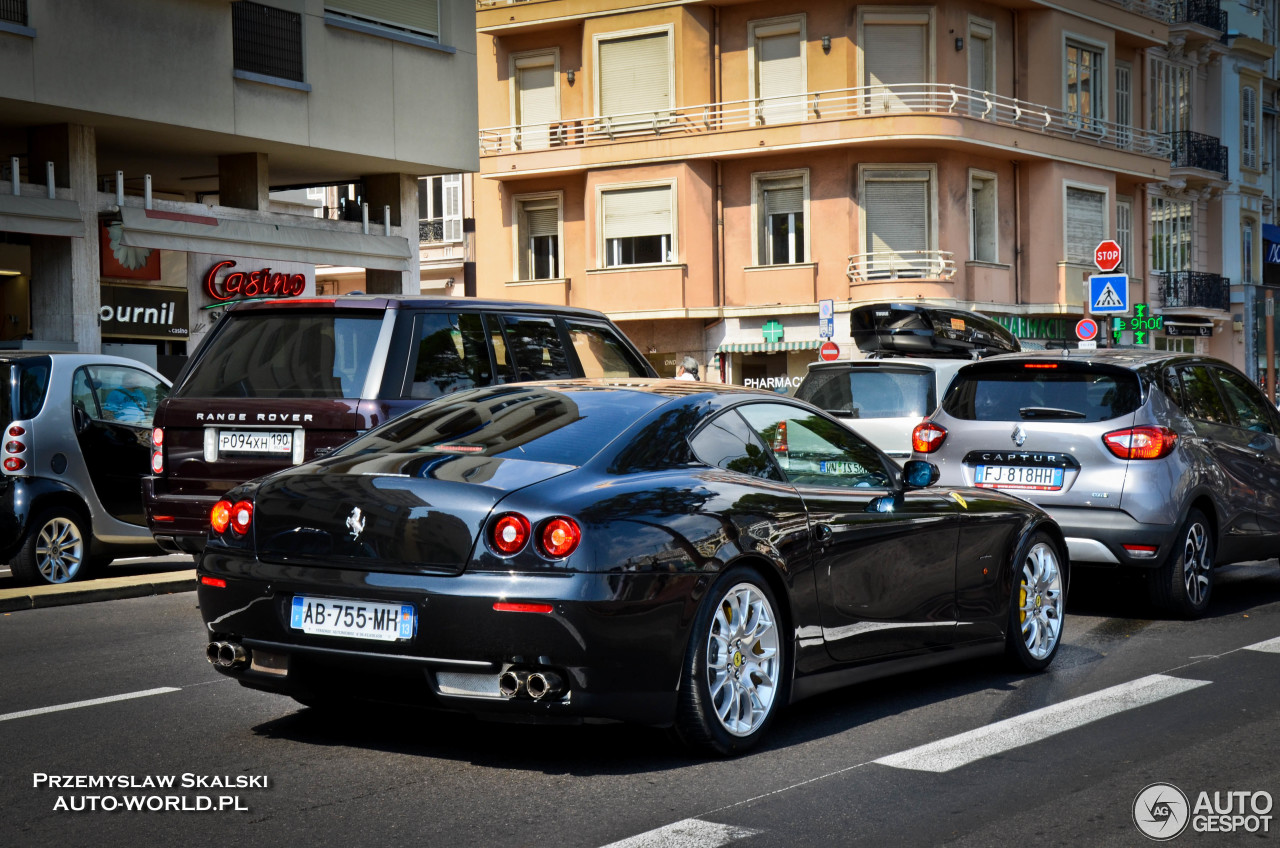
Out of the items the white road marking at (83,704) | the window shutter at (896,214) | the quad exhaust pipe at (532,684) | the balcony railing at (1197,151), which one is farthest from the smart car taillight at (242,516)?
the balcony railing at (1197,151)

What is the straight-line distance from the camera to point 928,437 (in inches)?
399

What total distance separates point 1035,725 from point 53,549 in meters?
7.99

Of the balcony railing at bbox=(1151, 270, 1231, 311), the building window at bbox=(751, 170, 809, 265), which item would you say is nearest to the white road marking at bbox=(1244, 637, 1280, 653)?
the building window at bbox=(751, 170, 809, 265)

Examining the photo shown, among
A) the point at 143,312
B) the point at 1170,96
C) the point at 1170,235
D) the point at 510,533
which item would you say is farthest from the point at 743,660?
the point at 1170,96

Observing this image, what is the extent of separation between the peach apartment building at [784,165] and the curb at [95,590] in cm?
2513

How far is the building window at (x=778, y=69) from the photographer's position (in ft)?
119

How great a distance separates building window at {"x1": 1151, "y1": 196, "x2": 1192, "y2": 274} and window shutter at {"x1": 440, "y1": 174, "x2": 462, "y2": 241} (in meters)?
19.4

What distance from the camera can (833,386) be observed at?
13.1m

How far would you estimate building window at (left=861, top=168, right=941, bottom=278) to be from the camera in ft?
116

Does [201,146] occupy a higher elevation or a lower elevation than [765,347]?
higher

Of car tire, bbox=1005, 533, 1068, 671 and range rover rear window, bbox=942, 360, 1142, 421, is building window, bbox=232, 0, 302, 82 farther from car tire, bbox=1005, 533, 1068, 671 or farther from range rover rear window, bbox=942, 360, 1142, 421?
car tire, bbox=1005, 533, 1068, 671

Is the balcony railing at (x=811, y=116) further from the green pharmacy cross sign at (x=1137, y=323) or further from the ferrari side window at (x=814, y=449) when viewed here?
the ferrari side window at (x=814, y=449)

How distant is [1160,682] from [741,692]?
262 centimetres

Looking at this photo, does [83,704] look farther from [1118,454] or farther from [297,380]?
[1118,454]
